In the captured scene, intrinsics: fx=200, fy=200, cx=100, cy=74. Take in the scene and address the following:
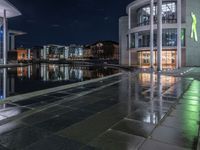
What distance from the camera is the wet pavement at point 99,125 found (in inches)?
169

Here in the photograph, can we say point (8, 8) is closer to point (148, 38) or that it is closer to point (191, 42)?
point (148, 38)

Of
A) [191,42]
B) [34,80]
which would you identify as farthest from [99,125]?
[191,42]

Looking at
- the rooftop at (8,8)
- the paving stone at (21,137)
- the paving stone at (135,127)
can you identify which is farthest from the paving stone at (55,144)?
the rooftop at (8,8)

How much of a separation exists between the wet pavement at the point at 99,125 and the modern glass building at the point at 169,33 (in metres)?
27.7

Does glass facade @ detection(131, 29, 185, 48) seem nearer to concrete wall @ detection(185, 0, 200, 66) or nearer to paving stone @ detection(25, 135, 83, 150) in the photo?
concrete wall @ detection(185, 0, 200, 66)

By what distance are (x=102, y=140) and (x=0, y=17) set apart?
172 ft

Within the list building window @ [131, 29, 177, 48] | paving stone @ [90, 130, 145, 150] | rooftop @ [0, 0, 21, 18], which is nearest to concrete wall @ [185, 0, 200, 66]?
building window @ [131, 29, 177, 48]

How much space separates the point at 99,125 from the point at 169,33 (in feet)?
122

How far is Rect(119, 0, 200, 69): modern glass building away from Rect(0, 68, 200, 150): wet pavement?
27.7 metres

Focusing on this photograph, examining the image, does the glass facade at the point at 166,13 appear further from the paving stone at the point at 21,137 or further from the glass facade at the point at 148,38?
the paving stone at the point at 21,137

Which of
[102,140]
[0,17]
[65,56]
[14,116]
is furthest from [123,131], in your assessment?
[65,56]

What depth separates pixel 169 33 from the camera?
38.7m

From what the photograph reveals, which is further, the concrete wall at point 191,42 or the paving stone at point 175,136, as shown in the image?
the concrete wall at point 191,42

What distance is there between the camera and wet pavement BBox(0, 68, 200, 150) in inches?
169
